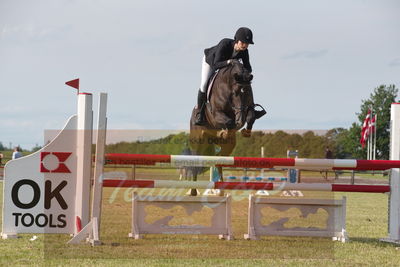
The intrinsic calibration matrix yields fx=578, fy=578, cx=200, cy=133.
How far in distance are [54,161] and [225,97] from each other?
1703 mm

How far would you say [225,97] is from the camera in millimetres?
5531

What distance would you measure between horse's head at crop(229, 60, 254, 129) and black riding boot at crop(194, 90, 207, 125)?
0.68 meters

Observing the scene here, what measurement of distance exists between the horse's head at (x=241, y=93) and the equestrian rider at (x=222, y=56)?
246 mm

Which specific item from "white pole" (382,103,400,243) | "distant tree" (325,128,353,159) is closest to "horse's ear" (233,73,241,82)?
"white pole" (382,103,400,243)

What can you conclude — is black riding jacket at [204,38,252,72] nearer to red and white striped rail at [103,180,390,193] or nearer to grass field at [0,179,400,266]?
red and white striped rail at [103,180,390,193]

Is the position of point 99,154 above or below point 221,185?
above

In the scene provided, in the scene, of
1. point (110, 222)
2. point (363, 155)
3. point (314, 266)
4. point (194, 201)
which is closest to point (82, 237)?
point (194, 201)

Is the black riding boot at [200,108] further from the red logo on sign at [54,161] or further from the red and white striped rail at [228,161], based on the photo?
the red logo on sign at [54,161]

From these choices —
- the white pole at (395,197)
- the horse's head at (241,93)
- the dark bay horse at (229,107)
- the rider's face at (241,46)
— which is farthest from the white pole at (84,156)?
the white pole at (395,197)

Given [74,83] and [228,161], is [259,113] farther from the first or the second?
[74,83]

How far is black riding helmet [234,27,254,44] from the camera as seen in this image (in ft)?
17.9

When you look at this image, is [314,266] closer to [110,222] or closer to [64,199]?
[64,199]

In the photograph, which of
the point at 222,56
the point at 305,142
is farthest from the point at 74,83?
the point at 305,142

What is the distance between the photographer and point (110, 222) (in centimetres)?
665
